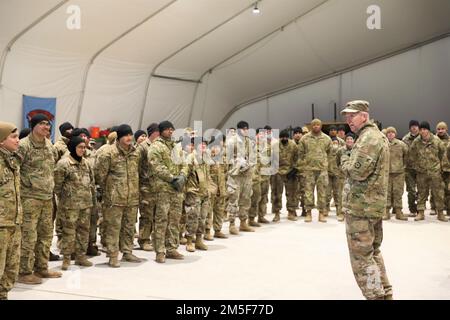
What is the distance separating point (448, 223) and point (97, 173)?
597cm

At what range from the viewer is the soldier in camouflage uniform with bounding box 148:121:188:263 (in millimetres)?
5633

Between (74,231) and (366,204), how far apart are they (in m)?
3.01

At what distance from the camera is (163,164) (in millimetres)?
5691

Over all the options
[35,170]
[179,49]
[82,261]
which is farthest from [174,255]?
[179,49]

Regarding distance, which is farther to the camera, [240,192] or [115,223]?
[240,192]

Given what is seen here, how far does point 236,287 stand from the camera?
15.3 feet

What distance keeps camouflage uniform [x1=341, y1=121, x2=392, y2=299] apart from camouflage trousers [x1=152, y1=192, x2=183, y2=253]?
2.43 meters

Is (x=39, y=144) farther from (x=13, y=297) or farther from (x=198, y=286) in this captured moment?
(x=198, y=286)

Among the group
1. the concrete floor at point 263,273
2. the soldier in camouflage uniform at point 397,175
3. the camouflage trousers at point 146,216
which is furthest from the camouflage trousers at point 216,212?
the soldier in camouflage uniform at point 397,175

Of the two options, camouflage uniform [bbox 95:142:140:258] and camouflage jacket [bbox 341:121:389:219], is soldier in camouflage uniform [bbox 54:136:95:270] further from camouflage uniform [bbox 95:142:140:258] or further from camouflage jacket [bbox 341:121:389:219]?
camouflage jacket [bbox 341:121:389:219]

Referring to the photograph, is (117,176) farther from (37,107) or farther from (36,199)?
(37,107)

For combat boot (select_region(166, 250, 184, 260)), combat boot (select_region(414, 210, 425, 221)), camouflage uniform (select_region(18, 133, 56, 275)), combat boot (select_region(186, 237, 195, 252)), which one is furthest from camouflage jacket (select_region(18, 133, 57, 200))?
combat boot (select_region(414, 210, 425, 221))

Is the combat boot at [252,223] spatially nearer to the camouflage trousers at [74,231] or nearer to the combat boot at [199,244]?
the combat boot at [199,244]
